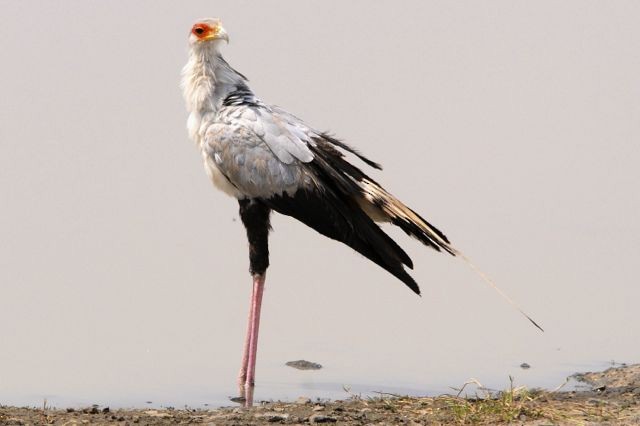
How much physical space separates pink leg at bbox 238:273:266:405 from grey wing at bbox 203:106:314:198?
2.54 feet

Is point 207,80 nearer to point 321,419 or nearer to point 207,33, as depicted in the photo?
point 207,33

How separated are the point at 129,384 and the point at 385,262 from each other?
7.22ft

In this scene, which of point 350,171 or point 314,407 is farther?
point 350,171

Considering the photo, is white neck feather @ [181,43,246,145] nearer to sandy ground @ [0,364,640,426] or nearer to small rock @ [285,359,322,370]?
small rock @ [285,359,322,370]

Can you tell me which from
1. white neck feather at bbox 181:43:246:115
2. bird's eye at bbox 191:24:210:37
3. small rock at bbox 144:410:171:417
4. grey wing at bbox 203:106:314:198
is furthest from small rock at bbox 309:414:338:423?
bird's eye at bbox 191:24:210:37

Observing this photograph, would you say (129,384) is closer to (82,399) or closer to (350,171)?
(82,399)

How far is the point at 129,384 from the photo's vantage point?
8.96 m

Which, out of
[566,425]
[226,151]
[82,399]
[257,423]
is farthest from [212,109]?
[566,425]

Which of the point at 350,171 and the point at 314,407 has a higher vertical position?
the point at 350,171

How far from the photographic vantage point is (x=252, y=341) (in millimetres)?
9109

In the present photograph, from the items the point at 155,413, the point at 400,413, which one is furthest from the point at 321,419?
the point at 155,413

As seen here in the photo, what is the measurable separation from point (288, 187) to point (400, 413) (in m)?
2.34

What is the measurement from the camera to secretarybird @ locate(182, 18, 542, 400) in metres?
8.85

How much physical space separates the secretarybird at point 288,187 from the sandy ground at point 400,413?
1438mm
